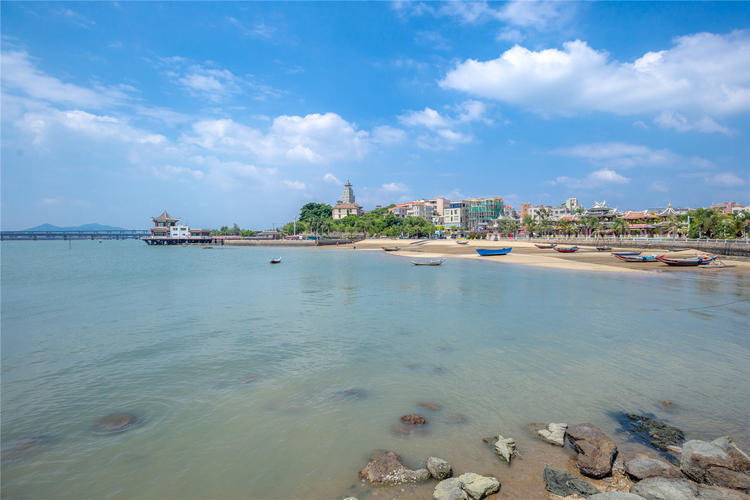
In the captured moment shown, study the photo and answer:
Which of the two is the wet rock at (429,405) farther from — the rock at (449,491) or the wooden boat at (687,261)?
the wooden boat at (687,261)

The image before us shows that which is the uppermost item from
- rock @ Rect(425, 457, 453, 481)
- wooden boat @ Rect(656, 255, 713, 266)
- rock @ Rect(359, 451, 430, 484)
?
wooden boat @ Rect(656, 255, 713, 266)

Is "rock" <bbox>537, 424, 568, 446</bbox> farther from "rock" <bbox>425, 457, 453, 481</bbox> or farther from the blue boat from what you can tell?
the blue boat

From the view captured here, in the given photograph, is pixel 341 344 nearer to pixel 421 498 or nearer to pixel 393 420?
pixel 393 420

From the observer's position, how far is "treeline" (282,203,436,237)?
131m

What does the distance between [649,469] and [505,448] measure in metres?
2.27

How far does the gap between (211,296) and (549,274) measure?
106ft

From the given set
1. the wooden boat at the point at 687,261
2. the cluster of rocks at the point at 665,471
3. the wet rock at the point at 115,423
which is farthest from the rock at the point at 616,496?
the wooden boat at the point at 687,261

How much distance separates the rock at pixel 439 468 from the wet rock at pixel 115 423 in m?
6.80

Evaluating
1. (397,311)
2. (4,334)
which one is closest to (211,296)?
(4,334)

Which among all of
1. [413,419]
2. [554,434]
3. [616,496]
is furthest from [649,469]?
[413,419]

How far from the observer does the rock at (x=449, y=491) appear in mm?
5559

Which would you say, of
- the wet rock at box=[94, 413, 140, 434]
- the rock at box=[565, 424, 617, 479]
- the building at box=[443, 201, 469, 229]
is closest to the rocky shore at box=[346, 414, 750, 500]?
the rock at box=[565, 424, 617, 479]

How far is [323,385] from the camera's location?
10.3 metres

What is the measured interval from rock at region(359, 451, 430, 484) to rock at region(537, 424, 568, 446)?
9.09ft
